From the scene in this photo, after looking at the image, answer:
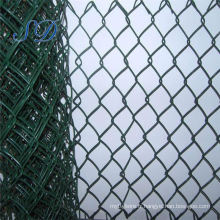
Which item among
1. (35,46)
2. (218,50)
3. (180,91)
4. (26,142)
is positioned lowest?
(26,142)

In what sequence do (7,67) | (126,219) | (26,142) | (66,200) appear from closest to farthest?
1. (7,67)
2. (26,142)
3. (66,200)
4. (126,219)

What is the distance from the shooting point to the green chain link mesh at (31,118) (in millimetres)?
735

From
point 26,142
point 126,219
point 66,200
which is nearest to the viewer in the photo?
point 26,142

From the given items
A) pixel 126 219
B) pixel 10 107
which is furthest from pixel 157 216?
pixel 10 107

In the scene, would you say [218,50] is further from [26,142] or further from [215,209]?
[26,142]

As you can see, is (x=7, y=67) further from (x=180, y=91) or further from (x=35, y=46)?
(x=180, y=91)

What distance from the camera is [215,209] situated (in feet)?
3.55

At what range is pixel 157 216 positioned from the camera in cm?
108

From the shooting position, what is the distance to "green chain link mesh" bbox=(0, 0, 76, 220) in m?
0.74

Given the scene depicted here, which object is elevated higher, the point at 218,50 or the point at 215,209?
the point at 218,50

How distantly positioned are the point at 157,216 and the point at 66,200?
1.27 ft

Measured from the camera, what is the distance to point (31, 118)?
33.4 inches

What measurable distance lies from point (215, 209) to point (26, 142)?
2.63 ft

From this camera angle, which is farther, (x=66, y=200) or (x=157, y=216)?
(x=157, y=216)
